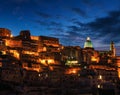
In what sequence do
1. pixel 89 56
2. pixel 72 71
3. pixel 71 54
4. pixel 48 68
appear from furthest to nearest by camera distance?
pixel 89 56, pixel 71 54, pixel 72 71, pixel 48 68

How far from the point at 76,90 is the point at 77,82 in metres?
6.03

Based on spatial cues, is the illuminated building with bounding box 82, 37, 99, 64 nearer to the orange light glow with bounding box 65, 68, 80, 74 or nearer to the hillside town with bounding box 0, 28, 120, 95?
the hillside town with bounding box 0, 28, 120, 95

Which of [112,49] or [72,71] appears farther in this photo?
[112,49]

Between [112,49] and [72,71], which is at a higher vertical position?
[112,49]

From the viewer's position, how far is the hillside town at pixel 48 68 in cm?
6253

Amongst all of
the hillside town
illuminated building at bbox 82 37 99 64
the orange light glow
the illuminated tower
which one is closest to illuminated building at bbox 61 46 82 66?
the hillside town

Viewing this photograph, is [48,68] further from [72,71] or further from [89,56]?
[89,56]

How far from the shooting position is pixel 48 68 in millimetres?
89750

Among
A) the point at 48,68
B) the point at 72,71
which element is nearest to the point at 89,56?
the point at 72,71

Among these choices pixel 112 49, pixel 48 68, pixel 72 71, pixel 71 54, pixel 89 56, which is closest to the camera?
pixel 48 68

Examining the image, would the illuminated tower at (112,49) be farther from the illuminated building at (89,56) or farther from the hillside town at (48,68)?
the illuminated building at (89,56)

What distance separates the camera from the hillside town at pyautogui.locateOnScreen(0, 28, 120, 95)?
62.5 m

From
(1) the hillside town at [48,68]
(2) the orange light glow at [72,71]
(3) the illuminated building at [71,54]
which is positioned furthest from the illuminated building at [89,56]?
(2) the orange light glow at [72,71]

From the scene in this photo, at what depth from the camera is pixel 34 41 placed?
98750 mm
